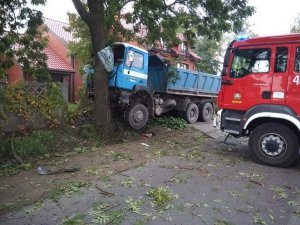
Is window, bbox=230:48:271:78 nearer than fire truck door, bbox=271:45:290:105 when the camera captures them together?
No

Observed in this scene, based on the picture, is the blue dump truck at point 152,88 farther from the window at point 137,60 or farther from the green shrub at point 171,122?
the green shrub at point 171,122

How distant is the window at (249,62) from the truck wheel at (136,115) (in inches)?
158

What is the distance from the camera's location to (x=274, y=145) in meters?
7.41

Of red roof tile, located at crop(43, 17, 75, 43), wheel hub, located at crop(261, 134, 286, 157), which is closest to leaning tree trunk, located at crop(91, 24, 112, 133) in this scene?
wheel hub, located at crop(261, 134, 286, 157)

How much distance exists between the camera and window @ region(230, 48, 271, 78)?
24.4 feet

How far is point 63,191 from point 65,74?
2073 cm

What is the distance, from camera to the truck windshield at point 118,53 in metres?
10.8

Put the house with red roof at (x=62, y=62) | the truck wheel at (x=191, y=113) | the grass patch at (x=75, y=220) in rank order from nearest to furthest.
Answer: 1. the grass patch at (x=75, y=220)
2. the truck wheel at (x=191, y=113)
3. the house with red roof at (x=62, y=62)

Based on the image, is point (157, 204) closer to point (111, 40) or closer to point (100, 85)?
point (100, 85)

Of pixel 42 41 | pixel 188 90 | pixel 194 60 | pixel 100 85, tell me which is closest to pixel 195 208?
pixel 100 85

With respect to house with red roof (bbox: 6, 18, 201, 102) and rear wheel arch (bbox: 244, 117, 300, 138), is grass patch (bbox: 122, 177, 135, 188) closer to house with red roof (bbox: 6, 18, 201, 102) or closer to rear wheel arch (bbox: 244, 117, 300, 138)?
rear wheel arch (bbox: 244, 117, 300, 138)

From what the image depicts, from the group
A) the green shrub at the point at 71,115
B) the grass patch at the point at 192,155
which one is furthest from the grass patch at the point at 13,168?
the grass patch at the point at 192,155

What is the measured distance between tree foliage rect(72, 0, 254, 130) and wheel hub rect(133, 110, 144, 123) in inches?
38.8

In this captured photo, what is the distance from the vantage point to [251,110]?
24.9ft
